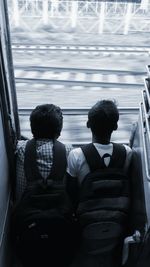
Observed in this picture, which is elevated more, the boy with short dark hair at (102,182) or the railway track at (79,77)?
the railway track at (79,77)

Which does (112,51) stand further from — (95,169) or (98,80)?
(95,169)

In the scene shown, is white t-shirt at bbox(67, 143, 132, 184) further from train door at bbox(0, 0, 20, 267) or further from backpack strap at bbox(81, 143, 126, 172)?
train door at bbox(0, 0, 20, 267)

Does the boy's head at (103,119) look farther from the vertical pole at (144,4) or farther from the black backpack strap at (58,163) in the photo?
the vertical pole at (144,4)

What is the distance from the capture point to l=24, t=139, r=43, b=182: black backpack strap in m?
1.22

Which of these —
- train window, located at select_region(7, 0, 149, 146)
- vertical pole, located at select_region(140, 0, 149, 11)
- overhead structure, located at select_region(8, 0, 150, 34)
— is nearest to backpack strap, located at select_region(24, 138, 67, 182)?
train window, located at select_region(7, 0, 149, 146)

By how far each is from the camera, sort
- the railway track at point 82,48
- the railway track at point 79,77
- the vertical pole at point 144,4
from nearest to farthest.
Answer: the vertical pole at point 144,4
the railway track at point 79,77
the railway track at point 82,48

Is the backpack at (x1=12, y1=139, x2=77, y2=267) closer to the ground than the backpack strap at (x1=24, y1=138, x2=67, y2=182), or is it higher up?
closer to the ground

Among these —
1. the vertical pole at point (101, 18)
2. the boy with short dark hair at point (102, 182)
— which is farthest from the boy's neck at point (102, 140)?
the vertical pole at point (101, 18)

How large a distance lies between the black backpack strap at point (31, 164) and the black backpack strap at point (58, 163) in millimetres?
69

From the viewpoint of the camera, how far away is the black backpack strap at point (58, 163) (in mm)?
1228

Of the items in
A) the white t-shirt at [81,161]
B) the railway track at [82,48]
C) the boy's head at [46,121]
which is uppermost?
the railway track at [82,48]

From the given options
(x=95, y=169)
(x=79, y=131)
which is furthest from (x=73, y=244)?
(x=79, y=131)

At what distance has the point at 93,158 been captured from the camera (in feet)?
3.98

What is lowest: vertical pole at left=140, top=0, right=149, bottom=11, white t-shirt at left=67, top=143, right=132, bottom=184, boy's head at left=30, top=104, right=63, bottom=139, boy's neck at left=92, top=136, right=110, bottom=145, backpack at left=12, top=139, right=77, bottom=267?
backpack at left=12, top=139, right=77, bottom=267
